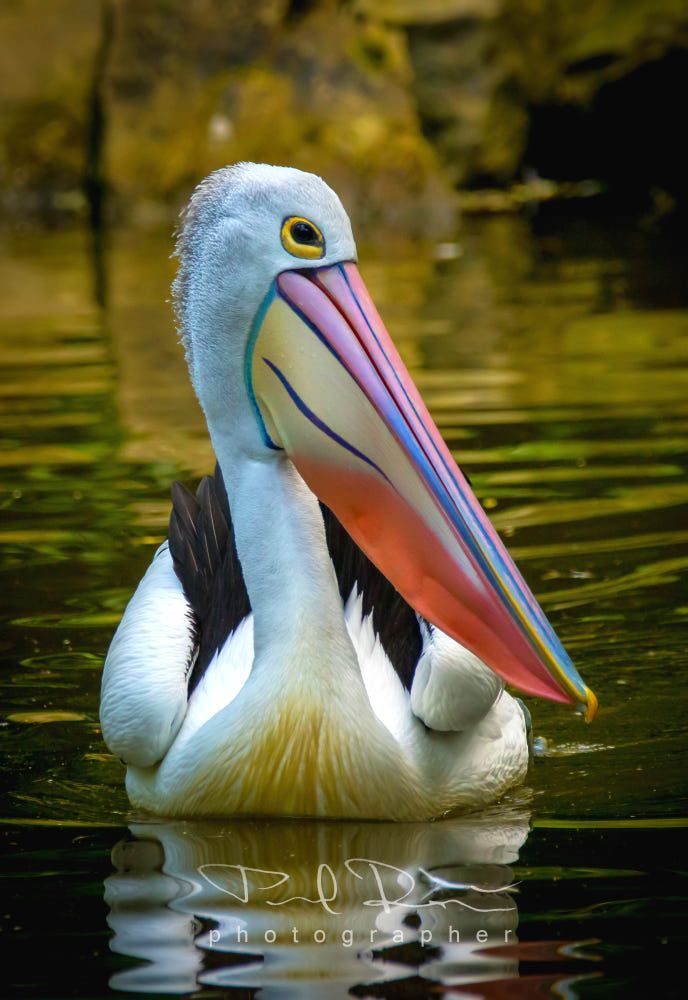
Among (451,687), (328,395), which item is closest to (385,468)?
(328,395)

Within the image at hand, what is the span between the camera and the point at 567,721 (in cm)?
424

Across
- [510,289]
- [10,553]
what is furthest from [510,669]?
[510,289]

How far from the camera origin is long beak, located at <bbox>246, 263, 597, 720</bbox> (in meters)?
3.17

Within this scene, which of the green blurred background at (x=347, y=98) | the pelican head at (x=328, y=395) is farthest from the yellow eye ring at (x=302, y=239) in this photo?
the green blurred background at (x=347, y=98)

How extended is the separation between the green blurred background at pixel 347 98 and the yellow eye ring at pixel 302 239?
13.3 meters

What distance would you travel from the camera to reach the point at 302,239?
3.43 metres

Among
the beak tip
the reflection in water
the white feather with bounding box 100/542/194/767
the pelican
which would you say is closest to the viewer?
the reflection in water

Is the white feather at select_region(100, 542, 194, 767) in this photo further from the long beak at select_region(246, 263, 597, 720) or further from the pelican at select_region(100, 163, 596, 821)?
the long beak at select_region(246, 263, 597, 720)

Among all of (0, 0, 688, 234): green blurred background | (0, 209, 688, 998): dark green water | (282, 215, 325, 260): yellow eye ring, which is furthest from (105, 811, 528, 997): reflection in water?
(0, 0, 688, 234): green blurred background

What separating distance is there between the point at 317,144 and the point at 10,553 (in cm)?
1188

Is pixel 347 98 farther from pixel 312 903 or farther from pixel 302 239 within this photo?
pixel 312 903

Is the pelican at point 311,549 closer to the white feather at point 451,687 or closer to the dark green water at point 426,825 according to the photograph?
the white feather at point 451,687

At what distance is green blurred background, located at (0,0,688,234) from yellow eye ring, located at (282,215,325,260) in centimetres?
1329

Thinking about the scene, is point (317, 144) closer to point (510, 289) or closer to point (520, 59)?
point (520, 59)
